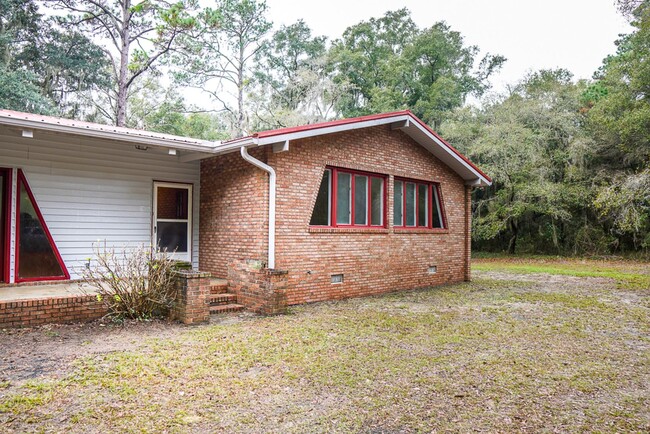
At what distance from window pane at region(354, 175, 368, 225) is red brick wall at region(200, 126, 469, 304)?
263 millimetres

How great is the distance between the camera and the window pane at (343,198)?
9.11 meters

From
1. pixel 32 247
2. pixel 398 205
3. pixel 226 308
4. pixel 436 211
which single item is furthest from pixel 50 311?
pixel 436 211

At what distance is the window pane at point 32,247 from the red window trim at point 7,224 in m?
0.15

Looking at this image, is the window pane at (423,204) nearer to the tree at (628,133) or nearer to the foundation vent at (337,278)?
the foundation vent at (337,278)

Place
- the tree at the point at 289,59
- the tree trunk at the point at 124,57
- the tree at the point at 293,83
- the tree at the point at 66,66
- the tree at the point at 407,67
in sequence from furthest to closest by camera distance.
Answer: the tree at the point at 289,59 < the tree at the point at 407,67 < the tree at the point at 293,83 < the tree at the point at 66,66 < the tree trunk at the point at 124,57

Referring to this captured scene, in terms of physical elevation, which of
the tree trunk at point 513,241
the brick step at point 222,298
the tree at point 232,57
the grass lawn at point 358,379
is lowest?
the grass lawn at point 358,379

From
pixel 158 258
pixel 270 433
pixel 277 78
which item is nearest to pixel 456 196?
pixel 158 258

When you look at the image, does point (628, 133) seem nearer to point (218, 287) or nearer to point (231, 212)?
point (231, 212)

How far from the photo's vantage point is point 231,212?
8.45m

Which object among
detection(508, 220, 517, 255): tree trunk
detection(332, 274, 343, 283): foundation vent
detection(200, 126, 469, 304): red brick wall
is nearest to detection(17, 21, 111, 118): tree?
detection(200, 126, 469, 304): red brick wall

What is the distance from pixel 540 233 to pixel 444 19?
1854 cm

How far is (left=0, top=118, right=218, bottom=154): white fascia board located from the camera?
601cm

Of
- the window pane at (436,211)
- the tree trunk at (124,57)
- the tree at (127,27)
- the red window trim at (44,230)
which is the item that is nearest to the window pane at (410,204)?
the window pane at (436,211)

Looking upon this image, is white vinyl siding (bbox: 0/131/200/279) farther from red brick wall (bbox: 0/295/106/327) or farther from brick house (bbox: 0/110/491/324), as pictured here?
red brick wall (bbox: 0/295/106/327)
